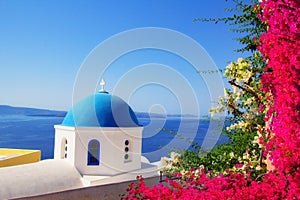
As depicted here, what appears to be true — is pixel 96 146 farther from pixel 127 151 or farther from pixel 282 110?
pixel 282 110

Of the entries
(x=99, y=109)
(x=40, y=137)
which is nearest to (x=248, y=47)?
(x=99, y=109)

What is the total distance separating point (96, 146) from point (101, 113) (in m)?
1.16

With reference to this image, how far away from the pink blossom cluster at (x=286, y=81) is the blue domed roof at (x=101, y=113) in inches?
222

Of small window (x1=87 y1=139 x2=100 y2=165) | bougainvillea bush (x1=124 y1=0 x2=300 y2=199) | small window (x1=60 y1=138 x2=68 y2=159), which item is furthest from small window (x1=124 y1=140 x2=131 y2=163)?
bougainvillea bush (x1=124 y1=0 x2=300 y2=199)

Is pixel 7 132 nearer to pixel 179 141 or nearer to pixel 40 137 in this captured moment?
pixel 40 137

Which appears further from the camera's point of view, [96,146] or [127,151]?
[96,146]

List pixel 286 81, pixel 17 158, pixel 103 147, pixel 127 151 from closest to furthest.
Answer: pixel 286 81
pixel 103 147
pixel 127 151
pixel 17 158

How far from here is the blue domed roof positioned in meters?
7.66

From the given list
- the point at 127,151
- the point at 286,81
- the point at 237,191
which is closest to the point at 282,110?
the point at 286,81

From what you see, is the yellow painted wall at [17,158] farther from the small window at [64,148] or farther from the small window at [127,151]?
the small window at [127,151]

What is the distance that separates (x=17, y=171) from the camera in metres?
6.55

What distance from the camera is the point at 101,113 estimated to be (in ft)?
25.4

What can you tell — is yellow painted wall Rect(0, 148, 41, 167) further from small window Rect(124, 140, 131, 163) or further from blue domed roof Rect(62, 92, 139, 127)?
small window Rect(124, 140, 131, 163)

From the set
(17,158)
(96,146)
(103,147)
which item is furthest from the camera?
(17,158)
